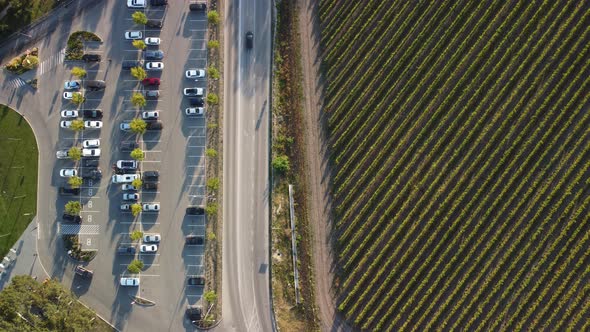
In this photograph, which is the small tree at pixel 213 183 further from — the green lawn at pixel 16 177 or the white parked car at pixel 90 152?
the green lawn at pixel 16 177

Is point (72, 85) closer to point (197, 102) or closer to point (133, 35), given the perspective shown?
point (133, 35)

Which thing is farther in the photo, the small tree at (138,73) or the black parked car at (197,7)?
the black parked car at (197,7)

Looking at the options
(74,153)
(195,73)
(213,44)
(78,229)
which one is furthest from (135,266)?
(213,44)

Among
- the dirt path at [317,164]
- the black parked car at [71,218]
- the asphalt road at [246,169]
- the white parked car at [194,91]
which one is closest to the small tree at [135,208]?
the black parked car at [71,218]

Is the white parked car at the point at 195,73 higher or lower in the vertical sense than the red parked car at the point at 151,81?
higher

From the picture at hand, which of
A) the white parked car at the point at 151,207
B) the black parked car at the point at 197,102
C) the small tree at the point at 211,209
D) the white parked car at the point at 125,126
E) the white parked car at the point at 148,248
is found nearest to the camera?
the small tree at the point at 211,209

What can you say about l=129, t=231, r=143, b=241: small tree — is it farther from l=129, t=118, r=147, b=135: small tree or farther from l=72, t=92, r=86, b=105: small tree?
l=72, t=92, r=86, b=105: small tree
